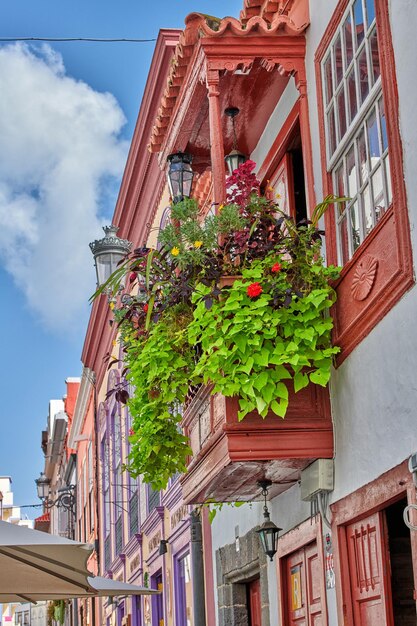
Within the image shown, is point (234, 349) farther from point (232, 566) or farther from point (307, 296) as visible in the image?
point (232, 566)

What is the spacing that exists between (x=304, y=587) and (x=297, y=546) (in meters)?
0.33

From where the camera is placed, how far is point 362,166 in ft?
24.4

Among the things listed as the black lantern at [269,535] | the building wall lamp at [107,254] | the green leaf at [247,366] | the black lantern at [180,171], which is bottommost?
the black lantern at [269,535]

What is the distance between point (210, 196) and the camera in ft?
43.5

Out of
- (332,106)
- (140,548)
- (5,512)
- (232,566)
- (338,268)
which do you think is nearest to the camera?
(338,268)

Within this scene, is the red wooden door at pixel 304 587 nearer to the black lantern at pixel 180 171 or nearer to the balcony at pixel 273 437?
the balcony at pixel 273 437

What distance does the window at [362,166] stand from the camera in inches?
255

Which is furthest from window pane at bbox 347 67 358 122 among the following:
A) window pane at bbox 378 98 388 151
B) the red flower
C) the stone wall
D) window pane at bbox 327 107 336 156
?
the stone wall

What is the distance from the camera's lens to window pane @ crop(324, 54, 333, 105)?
824cm

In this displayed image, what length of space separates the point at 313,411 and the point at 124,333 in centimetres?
203

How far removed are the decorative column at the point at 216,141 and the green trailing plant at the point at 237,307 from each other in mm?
110

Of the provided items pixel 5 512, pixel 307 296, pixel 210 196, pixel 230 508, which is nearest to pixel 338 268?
pixel 307 296

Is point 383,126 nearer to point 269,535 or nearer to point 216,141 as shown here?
point 216,141

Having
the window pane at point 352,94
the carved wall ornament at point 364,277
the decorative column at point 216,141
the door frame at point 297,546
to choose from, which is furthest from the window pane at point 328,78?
the door frame at point 297,546
